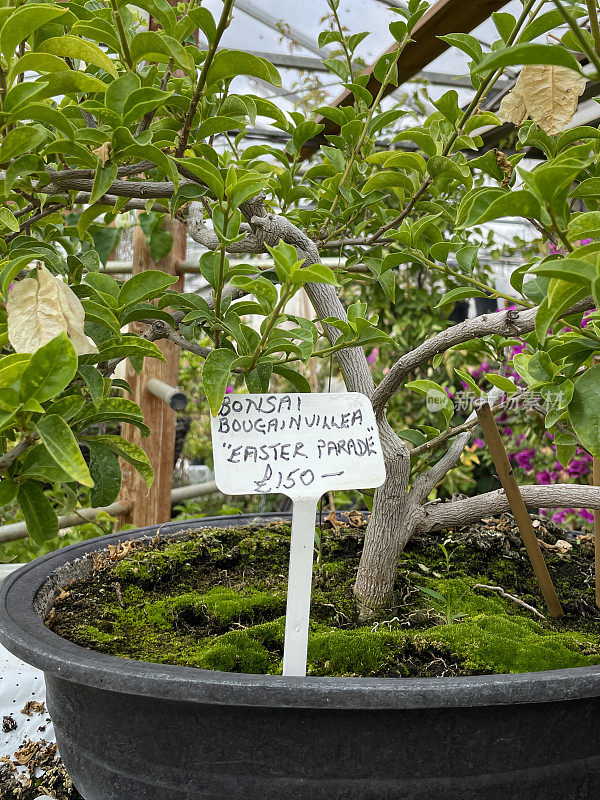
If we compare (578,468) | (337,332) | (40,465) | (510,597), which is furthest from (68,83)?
(578,468)

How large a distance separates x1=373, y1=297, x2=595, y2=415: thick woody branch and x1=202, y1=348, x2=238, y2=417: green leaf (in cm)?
28

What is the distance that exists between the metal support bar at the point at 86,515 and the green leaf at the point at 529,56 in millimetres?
994

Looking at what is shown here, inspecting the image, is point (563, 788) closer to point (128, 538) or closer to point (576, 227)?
point (576, 227)

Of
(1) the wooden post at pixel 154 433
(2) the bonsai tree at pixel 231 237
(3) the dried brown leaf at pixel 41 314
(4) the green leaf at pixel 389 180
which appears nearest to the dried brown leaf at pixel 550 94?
(2) the bonsai tree at pixel 231 237

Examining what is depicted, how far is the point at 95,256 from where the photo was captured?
2.99ft

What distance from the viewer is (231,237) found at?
68 centimetres

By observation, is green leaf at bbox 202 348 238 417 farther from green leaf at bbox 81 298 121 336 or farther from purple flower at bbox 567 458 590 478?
purple flower at bbox 567 458 590 478

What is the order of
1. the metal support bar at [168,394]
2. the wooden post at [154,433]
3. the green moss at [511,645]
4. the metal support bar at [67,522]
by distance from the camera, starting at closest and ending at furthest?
1. the green moss at [511,645]
2. the metal support bar at [168,394]
3. the metal support bar at [67,522]
4. the wooden post at [154,433]

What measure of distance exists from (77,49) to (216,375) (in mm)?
324

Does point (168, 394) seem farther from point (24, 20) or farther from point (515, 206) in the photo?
point (515, 206)

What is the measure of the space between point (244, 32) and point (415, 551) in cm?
377

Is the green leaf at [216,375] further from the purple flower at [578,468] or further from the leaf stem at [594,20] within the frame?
the purple flower at [578,468]

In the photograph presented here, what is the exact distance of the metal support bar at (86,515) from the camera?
5.30 ft

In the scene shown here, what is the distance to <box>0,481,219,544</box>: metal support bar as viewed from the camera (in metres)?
1.61
